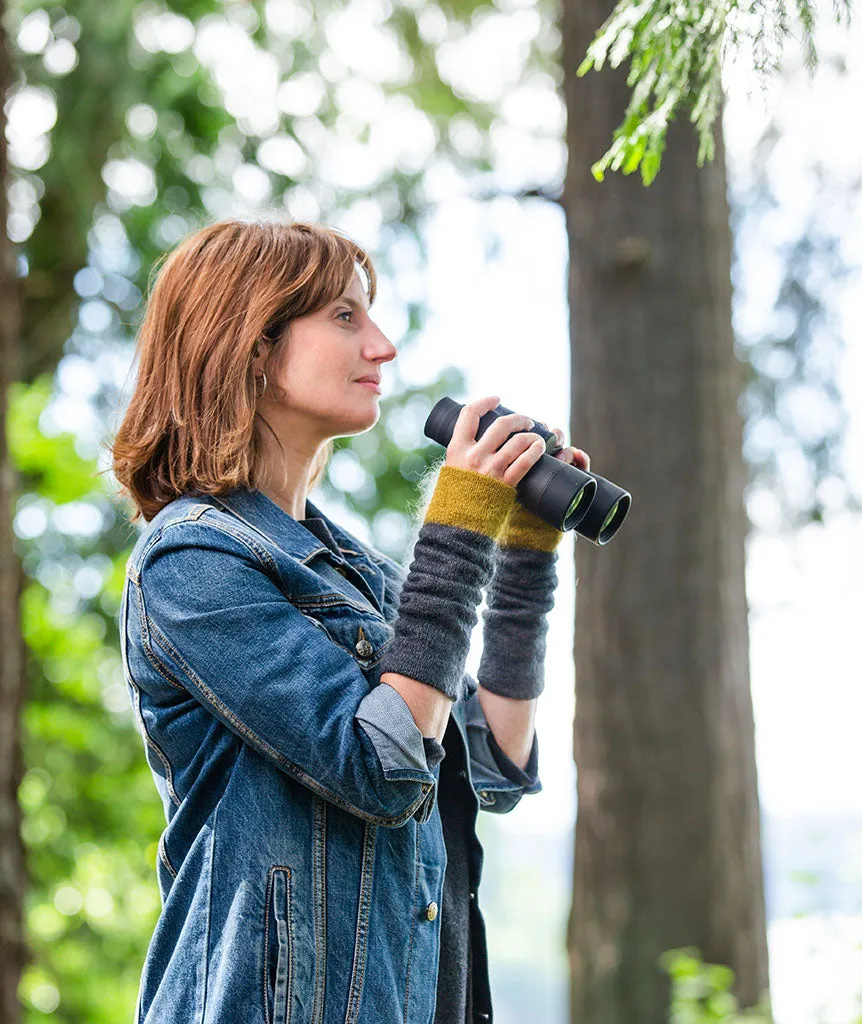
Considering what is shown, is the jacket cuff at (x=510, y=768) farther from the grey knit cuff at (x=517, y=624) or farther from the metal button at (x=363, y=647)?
the metal button at (x=363, y=647)

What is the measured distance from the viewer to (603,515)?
193 cm

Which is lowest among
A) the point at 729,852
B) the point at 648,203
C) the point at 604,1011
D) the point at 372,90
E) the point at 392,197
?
the point at 604,1011

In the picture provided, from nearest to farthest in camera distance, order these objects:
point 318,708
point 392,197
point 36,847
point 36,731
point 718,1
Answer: point 318,708
point 718,1
point 392,197
point 36,731
point 36,847

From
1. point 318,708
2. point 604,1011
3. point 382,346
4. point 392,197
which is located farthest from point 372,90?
point 318,708

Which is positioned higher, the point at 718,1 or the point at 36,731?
the point at 718,1

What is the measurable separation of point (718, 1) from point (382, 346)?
2.22 ft

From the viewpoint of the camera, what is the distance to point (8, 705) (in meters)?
4.37

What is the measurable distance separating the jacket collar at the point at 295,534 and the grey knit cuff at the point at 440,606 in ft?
0.67

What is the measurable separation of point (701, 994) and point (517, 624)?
100 inches

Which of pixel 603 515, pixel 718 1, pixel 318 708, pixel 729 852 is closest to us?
pixel 318 708

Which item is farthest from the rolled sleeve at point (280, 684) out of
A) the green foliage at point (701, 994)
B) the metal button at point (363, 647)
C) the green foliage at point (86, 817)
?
the green foliage at point (86, 817)

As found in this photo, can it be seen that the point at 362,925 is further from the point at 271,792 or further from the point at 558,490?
the point at 558,490

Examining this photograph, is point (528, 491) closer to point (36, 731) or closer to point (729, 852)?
point (729, 852)

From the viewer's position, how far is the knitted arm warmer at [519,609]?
80.4 inches
